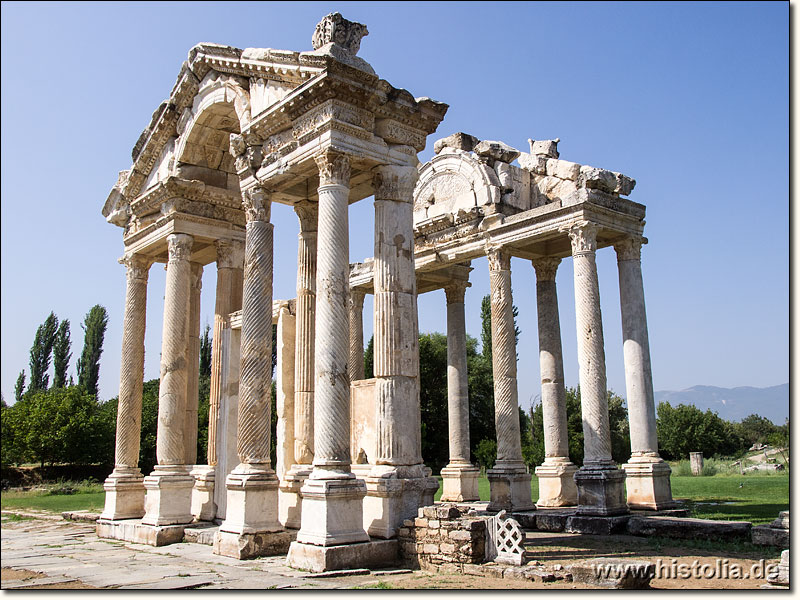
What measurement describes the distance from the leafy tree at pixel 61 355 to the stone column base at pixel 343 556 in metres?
41.2

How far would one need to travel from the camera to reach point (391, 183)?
46.0 ft

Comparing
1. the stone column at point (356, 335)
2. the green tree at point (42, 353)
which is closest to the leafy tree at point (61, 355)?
the green tree at point (42, 353)

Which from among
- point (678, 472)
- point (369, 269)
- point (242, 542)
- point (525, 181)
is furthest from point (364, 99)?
point (678, 472)

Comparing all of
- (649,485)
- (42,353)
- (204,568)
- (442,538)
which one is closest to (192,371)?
(204,568)

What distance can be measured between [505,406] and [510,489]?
2363 mm

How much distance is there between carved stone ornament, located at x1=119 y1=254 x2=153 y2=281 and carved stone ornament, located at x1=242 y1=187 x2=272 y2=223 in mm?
6594

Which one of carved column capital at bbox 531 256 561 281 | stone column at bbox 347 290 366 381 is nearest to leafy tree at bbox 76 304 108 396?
stone column at bbox 347 290 366 381

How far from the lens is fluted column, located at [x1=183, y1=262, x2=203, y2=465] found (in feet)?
64.1

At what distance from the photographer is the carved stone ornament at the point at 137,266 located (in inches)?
803

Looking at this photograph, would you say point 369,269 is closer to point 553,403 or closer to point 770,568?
point 553,403

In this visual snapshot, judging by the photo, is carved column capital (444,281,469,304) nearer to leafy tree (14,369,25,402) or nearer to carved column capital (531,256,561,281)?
carved column capital (531,256,561,281)

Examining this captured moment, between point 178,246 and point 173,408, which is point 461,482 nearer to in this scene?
point 173,408

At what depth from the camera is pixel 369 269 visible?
24.9 meters

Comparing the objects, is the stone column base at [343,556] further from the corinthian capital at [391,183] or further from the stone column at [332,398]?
the corinthian capital at [391,183]
